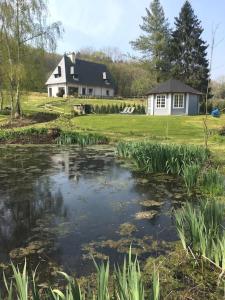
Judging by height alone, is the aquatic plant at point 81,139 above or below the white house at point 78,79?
below

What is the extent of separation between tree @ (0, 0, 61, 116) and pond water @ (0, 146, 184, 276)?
16751 mm

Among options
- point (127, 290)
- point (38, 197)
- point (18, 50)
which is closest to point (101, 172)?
point (38, 197)

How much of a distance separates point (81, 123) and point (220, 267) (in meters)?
22.0

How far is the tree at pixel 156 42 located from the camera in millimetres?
47625

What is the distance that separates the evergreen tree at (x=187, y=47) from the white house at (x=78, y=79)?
17050 millimetres

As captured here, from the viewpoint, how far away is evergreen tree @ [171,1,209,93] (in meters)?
45.8

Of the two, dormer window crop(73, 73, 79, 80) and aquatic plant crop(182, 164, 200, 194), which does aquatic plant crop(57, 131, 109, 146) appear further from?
dormer window crop(73, 73, 79, 80)

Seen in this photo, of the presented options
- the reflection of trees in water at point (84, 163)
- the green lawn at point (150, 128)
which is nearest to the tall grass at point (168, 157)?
the reflection of trees in water at point (84, 163)

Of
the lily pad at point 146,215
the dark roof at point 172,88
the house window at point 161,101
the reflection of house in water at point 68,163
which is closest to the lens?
the lily pad at point 146,215

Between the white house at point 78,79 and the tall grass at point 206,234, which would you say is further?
the white house at point 78,79

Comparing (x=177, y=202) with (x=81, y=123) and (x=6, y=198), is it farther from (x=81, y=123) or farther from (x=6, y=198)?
(x=81, y=123)

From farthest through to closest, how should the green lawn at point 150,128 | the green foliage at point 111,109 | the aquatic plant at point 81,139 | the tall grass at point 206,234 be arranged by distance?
1. the green foliage at point 111,109
2. the green lawn at point 150,128
3. the aquatic plant at point 81,139
4. the tall grass at point 206,234

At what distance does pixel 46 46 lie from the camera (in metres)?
28.9

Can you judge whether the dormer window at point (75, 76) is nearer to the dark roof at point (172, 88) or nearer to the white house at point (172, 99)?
the white house at point (172, 99)
